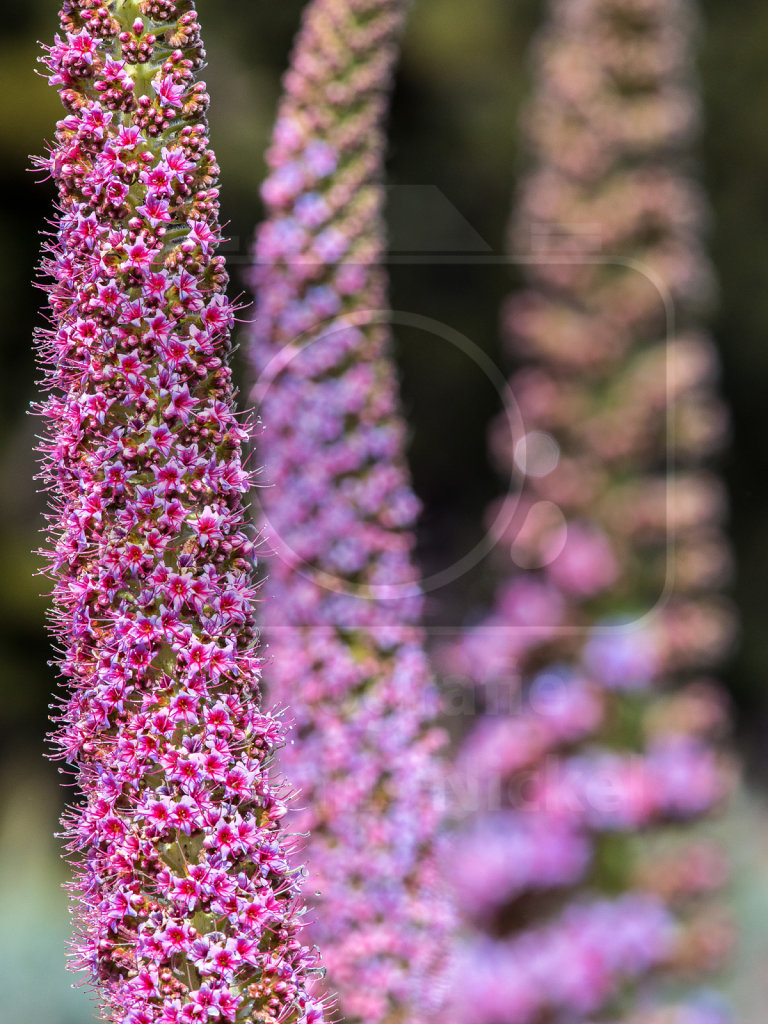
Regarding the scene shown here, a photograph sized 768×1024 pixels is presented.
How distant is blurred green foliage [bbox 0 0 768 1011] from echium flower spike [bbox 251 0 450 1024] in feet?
7.49

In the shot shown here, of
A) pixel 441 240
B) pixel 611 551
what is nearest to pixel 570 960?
pixel 611 551

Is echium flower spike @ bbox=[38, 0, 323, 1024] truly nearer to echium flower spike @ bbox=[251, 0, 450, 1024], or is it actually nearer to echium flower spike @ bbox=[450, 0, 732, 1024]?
echium flower spike @ bbox=[251, 0, 450, 1024]

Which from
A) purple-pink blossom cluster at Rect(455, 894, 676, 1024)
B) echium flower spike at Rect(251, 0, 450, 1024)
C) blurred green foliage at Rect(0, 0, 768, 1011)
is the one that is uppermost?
blurred green foliage at Rect(0, 0, 768, 1011)

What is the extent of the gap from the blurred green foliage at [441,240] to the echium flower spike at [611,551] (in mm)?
941

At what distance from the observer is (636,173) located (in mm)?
4945

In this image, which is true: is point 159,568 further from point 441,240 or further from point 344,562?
point 441,240

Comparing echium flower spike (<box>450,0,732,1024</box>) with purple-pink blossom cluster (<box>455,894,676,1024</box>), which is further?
echium flower spike (<box>450,0,732,1024</box>)

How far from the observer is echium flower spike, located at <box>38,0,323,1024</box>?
1543mm

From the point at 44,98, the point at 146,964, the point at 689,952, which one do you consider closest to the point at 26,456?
the point at 44,98

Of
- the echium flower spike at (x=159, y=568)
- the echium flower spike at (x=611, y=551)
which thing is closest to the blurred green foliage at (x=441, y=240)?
the echium flower spike at (x=611, y=551)

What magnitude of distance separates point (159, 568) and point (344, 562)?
1041mm

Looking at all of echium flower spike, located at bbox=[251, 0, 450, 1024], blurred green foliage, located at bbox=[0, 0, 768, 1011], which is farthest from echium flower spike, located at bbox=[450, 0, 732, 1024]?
echium flower spike, located at bbox=[251, 0, 450, 1024]

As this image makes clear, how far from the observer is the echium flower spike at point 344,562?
2471 millimetres

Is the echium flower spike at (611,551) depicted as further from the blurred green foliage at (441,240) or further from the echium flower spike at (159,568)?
the echium flower spike at (159,568)
